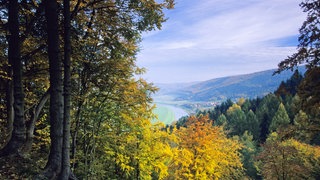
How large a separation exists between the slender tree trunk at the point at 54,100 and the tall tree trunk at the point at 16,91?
6.20ft

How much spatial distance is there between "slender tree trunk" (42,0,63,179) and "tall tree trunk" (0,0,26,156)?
6.20ft

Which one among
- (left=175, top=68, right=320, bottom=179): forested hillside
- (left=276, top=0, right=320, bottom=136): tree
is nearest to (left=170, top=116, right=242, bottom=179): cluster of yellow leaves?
(left=175, top=68, right=320, bottom=179): forested hillside

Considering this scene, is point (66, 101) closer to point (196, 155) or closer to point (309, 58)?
point (309, 58)

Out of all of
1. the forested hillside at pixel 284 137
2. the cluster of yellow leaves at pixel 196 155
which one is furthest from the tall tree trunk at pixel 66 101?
the cluster of yellow leaves at pixel 196 155

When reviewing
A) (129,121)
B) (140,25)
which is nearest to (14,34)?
(140,25)

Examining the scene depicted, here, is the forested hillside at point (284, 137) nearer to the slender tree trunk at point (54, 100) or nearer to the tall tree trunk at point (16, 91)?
the slender tree trunk at point (54, 100)

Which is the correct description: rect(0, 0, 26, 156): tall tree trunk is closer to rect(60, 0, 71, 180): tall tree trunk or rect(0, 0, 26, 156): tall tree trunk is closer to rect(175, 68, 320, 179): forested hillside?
rect(60, 0, 71, 180): tall tree trunk

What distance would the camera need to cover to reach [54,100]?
8.12 m

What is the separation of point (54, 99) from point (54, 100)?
28 mm

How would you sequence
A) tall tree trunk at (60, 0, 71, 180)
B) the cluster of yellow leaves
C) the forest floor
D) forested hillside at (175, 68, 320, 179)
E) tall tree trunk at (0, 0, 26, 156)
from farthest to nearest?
the cluster of yellow leaves < forested hillside at (175, 68, 320, 179) < tall tree trunk at (0, 0, 26, 156) < tall tree trunk at (60, 0, 71, 180) < the forest floor

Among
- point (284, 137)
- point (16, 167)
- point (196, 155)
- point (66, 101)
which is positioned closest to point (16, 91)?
point (66, 101)

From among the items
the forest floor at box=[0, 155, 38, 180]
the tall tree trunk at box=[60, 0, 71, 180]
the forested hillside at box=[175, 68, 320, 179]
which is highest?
the tall tree trunk at box=[60, 0, 71, 180]

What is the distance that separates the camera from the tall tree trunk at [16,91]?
9.26 meters

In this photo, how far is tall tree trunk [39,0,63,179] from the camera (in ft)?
26.6
